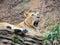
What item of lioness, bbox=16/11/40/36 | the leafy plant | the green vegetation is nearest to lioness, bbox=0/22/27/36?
the green vegetation

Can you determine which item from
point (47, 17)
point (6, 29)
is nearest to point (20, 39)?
point (6, 29)

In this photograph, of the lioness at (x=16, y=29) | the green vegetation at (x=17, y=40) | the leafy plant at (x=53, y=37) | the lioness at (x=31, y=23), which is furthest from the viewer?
the lioness at (x=31, y=23)

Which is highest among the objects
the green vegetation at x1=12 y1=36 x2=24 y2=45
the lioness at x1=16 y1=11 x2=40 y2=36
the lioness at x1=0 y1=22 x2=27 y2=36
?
the lioness at x1=16 y1=11 x2=40 y2=36

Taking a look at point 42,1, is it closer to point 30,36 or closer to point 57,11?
point 57,11

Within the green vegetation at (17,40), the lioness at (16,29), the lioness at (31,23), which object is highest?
the lioness at (31,23)

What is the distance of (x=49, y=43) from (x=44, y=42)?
143 millimetres

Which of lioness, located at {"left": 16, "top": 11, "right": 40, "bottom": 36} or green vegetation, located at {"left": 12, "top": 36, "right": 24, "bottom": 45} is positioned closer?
green vegetation, located at {"left": 12, "top": 36, "right": 24, "bottom": 45}

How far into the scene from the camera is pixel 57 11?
8992 mm

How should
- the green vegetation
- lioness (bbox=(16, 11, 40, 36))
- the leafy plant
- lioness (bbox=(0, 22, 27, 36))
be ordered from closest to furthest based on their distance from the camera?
the green vegetation → the leafy plant → lioness (bbox=(0, 22, 27, 36)) → lioness (bbox=(16, 11, 40, 36))

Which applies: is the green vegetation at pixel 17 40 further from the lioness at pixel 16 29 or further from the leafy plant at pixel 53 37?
the leafy plant at pixel 53 37

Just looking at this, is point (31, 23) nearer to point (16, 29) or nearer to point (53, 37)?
point (16, 29)

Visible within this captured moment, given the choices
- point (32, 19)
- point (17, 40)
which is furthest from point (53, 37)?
point (32, 19)

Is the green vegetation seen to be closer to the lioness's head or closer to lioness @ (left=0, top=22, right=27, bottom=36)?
lioness @ (left=0, top=22, right=27, bottom=36)

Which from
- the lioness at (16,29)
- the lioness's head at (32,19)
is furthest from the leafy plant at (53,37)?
the lioness's head at (32,19)
